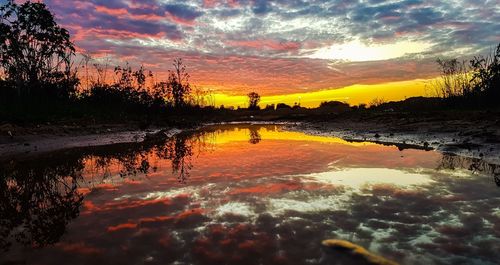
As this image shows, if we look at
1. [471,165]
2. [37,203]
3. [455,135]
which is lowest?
[37,203]

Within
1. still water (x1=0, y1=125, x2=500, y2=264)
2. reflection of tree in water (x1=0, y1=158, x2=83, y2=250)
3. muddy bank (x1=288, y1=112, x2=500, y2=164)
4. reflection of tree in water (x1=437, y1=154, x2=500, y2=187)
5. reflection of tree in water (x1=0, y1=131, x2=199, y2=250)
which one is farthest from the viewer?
muddy bank (x1=288, y1=112, x2=500, y2=164)

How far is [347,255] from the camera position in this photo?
2879mm

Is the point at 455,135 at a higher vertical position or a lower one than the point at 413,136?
higher

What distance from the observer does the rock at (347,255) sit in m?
2.74

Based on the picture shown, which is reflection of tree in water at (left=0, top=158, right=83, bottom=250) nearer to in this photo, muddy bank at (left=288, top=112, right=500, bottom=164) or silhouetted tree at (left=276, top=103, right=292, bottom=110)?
muddy bank at (left=288, top=112, right=500, bottom=164)

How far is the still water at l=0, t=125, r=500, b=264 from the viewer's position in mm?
3029

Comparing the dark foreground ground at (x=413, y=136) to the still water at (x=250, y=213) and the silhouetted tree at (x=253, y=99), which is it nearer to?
the still water at (x=250, y=213)

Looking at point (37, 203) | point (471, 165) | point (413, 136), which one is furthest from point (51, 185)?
point (413, 136)

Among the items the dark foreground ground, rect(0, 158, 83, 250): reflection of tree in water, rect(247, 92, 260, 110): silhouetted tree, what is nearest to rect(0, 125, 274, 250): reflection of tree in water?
rect(0, 158, 83, 250): reflection of tree in water

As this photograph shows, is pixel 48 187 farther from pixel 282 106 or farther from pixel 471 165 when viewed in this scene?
pixel 282 106

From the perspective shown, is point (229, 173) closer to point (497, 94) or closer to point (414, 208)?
point (414, 208)

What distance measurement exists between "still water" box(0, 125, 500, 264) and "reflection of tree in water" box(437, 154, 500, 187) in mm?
18

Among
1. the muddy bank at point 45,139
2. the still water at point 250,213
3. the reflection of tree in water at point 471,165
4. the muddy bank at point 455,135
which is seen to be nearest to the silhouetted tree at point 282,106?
the muddy bank at point 455,135

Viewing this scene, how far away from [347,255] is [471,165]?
529cm
